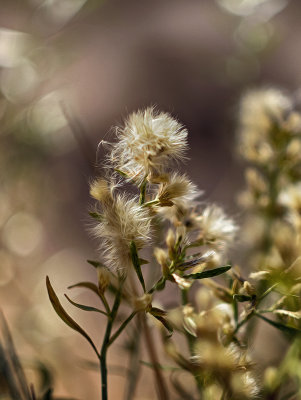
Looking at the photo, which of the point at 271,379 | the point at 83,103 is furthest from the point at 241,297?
the point at 83,103

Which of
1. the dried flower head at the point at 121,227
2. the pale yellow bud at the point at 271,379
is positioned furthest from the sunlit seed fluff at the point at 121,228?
the pale yellow bud at the point at 271,379

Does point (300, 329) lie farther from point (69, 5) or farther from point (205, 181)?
point (205, 181)

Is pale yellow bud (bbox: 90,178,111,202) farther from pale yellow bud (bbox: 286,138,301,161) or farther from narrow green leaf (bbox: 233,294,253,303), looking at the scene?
pale yellow bud (bbox: 286,138,301,161)

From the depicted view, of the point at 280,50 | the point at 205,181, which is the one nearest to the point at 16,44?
the point at 205,181

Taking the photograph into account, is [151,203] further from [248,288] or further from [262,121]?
[262,121]

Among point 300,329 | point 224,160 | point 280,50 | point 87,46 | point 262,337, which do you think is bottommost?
point 262,337

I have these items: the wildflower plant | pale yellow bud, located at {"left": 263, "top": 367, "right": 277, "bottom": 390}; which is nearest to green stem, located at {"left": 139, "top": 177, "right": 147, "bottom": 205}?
the wildflower plant
